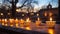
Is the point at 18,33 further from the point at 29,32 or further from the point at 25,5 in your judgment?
the point at 25,5

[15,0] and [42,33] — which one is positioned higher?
[15,0]

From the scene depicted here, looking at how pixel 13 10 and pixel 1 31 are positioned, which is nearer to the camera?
pixel 1 31

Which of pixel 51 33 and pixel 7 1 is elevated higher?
pixel 7 1

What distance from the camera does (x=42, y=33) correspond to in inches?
141

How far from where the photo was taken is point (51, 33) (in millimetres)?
3566

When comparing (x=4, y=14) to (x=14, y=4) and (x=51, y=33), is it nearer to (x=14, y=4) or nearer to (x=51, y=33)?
(x=14, y=4)

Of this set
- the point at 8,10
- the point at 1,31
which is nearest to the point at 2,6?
the point at 8,10

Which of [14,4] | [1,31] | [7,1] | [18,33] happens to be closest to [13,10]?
[14,4]

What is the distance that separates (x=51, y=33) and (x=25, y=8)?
27.9 meters

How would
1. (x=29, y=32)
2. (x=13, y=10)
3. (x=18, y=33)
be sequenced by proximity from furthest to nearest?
(x=13, y=10) → (x=18, y=33) → (x=29, y=32)

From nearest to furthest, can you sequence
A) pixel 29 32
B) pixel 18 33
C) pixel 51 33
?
pixel 51 33, pixel 29 32, pixel 18 33

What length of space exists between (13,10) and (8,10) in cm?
353

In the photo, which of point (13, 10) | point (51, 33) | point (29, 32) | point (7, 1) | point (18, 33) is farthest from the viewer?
point (7, 1)

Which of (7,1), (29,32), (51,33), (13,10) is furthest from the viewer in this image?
(7,1)
